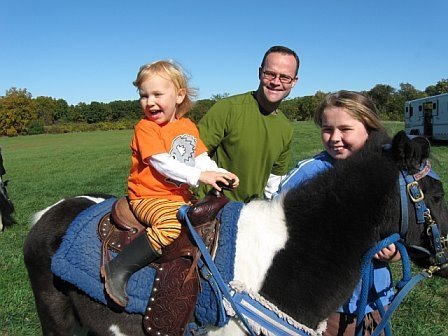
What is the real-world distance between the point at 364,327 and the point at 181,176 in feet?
5.27

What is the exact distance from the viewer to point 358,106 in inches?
116

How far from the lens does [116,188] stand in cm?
1493

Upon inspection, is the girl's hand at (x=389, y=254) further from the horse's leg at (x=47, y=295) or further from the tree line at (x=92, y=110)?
the tree line at (x=92, y=110)

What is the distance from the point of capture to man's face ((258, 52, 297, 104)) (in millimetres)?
3799

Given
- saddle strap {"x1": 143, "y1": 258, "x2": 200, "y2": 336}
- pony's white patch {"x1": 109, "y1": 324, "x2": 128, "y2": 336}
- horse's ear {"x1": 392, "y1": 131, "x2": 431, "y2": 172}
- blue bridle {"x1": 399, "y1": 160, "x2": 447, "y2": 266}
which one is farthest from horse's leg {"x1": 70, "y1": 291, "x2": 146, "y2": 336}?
horse's ear {"x1": 392, "y1": 131, "x2": 431, "y2": 172}

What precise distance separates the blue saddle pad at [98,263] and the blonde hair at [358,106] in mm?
1008

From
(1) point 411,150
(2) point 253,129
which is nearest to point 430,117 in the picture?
(2) point 253,129

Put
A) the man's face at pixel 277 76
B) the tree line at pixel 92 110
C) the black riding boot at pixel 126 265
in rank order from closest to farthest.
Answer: the black riding boot at pixel 126 265 → the man's face at pixel 277 76 → the tree line at pixel 92 110

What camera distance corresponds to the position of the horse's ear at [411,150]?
7.34 ft

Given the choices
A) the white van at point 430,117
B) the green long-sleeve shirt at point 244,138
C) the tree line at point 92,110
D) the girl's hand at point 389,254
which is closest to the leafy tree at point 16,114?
the tree line at point 92,110

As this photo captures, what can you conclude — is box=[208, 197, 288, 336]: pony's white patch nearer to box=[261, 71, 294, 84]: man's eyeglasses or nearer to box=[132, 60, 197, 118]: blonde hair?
box=[132, 60, 197, 118]: blonde hair

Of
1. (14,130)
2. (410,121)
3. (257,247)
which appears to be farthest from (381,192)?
(14,130)

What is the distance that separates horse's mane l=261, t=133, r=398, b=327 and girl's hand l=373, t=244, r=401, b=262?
4.0 inches

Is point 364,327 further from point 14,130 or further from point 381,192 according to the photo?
point 14,130
